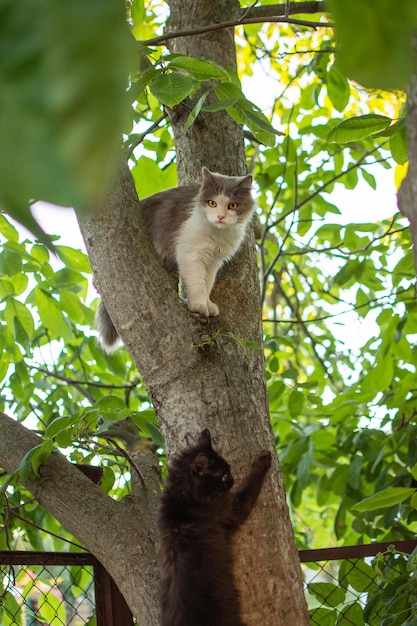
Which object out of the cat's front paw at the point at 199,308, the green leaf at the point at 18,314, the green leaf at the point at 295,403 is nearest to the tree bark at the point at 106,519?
the cat's front paw at the point at 199,308

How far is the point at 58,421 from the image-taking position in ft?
6.48

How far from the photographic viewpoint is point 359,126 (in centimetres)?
166

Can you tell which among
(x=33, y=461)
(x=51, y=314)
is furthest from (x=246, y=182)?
(x=33, y=461)

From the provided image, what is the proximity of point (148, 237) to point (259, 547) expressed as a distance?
93 cm

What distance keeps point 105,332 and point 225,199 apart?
2.77 feet

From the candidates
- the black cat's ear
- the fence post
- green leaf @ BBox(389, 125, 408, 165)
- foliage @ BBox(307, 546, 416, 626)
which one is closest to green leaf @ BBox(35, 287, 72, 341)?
the fence post

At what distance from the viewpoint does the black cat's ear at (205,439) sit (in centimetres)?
187

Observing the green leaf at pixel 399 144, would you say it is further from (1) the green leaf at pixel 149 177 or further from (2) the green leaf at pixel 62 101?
(1) the green leaf at pixel 149 177

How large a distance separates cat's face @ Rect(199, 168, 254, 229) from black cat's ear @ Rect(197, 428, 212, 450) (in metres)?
1.18

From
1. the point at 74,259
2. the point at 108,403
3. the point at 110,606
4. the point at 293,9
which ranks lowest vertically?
the point at 110,606

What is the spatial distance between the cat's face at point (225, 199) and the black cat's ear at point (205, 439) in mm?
1182

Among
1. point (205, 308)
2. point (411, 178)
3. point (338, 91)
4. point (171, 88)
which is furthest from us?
point (338, 91)

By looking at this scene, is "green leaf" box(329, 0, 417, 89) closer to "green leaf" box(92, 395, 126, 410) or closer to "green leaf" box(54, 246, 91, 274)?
"green leaf" box(92, 395, 126, 410)

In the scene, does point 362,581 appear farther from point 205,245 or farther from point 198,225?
point 198,225
